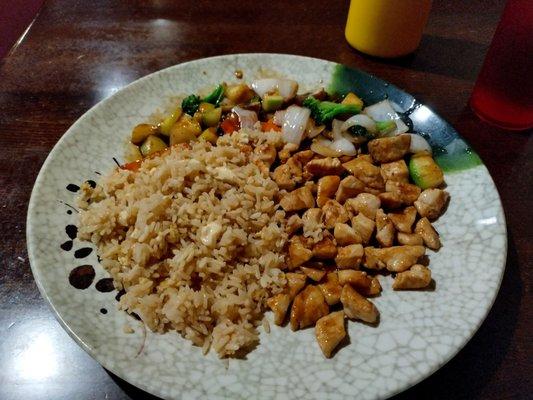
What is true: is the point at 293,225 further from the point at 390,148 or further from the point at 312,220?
the point at 390,148

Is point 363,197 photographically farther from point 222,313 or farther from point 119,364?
point 119,364

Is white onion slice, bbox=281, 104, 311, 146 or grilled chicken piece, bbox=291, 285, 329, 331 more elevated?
white onion slice, bbox=281, 104, 311, 146

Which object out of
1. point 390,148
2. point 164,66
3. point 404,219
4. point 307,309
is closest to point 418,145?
point 390,148

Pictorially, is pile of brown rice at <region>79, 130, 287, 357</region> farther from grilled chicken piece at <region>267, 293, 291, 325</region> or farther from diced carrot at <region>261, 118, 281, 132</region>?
diced carrot at <region>261, 118, 281, 132</region>

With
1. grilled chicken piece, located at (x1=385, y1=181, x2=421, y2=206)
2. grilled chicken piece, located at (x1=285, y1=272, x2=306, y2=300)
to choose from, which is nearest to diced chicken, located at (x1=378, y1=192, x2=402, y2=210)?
grilled chicken piece, located at (x1=385, y1=181, x2=421, y2=206)

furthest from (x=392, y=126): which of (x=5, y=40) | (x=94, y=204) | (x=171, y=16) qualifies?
(x=5, y=40)
